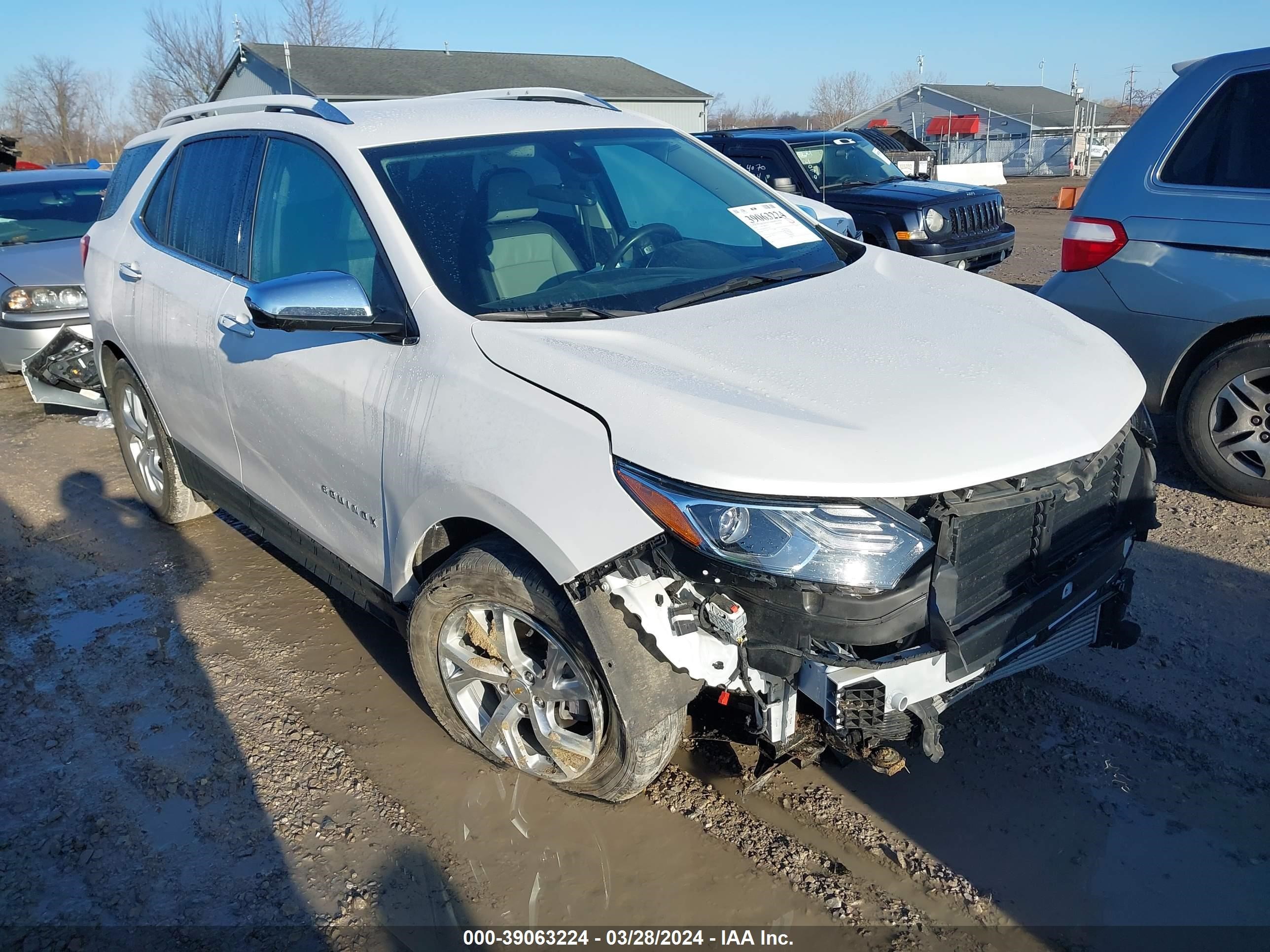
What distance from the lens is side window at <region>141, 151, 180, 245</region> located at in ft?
14.2

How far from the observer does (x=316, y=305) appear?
2.76m

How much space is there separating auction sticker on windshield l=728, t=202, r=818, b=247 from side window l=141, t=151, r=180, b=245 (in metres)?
2.50

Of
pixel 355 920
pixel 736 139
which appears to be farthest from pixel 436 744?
pixel 736 139

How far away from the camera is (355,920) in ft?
8.45

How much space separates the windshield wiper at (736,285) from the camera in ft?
9.69

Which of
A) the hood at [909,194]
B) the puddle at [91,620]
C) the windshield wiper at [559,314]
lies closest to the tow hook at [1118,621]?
the windshield wiper at [559,314]

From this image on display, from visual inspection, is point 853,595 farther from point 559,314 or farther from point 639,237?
point 639,237

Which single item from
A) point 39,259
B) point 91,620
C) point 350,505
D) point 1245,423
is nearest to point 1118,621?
point 1245,423

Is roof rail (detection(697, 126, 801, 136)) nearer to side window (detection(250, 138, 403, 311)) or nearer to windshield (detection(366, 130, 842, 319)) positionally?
windshield (detection(366, 130, 842, 319))

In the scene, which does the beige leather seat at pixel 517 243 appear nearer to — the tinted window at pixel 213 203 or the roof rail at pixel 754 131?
the tinted window at pixel 213 203

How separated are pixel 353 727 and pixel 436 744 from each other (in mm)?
338

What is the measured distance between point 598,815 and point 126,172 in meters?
4.01

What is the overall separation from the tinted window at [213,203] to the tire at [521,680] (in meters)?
1.64

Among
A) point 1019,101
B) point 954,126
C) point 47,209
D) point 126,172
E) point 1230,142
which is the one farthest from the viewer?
point 1019,101
